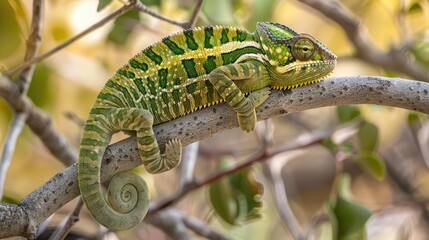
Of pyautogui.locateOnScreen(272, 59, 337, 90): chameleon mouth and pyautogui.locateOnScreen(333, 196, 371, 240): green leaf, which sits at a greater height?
pyautogui.locateOnScreen(272, 59, 337, 90): chameleon mouth

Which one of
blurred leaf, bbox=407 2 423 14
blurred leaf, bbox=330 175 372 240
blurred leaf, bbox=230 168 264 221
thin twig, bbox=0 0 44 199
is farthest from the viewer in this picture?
blurred leaf, bbox=407 2 423 14

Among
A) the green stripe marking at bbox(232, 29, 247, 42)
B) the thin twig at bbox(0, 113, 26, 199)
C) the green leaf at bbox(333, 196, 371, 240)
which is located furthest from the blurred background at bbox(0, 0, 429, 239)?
the green stripe marking at bbox(232, 29, 247, 42)

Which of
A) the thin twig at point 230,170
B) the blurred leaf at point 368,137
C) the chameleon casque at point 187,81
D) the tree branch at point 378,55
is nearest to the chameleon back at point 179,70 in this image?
the chameleon casque at point 187,81

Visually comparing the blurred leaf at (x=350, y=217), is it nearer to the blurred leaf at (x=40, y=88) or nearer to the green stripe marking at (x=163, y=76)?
the green stripe marking at (x=163, y=76)

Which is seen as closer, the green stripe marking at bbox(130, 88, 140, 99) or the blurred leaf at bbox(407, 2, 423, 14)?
the green stripe marking at bbox(130, 88, 140, 99)

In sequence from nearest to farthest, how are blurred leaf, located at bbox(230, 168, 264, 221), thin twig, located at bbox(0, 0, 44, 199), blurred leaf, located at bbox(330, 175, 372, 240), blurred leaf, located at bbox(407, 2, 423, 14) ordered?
1. thin twig, located at bbox(0, 0, 44, 199)
2. blurred leaf, located at bbox(330, 175, 372, 240)
3. blurred leaf, located at bbox(230, 168, 264, 221)
4. blurred leaf, located at bbox(407, 2, 423, 14)

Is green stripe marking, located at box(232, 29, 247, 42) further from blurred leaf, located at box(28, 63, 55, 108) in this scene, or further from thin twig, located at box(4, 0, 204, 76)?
blurred leaf, located at box(28, 63, 55, 108)

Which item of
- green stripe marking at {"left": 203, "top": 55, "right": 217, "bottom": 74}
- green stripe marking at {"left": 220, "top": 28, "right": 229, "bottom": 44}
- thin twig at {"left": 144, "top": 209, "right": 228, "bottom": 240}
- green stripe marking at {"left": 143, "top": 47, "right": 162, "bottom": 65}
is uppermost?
green stripe marking at {"left": 220, "top": 28, "right": 229, "bottom": 44}
